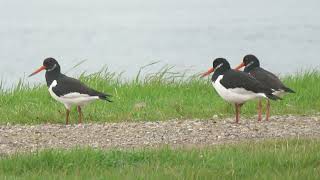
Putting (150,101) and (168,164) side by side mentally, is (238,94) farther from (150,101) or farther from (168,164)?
(168,164)

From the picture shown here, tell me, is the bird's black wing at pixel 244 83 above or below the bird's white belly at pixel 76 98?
above

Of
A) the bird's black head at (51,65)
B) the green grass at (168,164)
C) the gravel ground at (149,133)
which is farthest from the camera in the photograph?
the bird's black head at (51,65)

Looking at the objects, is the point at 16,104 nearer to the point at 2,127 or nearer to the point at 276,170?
the point at 2,127

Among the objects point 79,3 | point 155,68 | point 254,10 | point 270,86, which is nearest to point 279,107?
point 270,86

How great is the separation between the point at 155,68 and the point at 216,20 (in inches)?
389

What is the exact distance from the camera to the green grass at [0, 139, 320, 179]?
348 inches

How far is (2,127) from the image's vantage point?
44.8 feet

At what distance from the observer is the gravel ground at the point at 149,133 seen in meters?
A: 11.8

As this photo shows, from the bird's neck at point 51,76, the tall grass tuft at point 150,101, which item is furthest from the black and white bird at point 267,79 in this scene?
the bird's neck at point 51,76

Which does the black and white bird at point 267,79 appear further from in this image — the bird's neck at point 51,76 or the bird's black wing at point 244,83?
the bird's neck at point 51,76

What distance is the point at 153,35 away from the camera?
33.1 meters

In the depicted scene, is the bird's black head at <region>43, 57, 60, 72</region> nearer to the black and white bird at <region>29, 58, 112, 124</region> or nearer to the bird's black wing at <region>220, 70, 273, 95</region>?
the black and white bird at <region>29, 58, 112, 124</region>

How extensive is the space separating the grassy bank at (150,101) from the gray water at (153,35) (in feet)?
18.6

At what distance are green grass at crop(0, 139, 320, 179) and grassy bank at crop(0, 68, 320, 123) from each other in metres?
4.60
